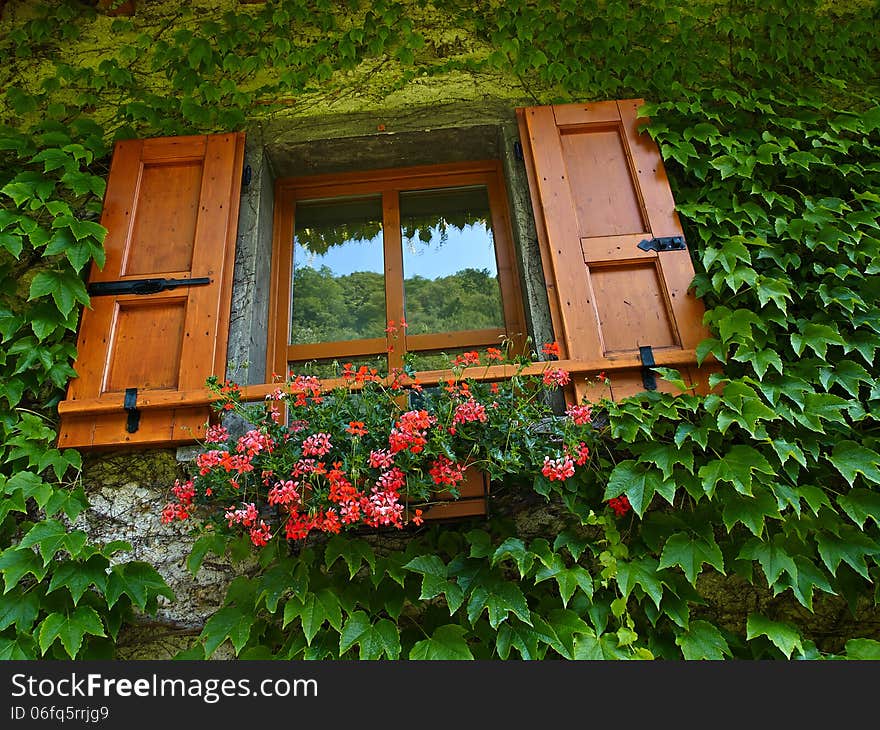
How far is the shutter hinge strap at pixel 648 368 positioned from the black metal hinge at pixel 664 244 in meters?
0.45

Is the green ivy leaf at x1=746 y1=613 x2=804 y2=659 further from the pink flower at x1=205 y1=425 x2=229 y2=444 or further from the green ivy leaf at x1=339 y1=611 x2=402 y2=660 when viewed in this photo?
the pink flower at x1=205 y1=425 x2=229 y2=444

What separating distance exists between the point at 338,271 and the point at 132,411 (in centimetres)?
111

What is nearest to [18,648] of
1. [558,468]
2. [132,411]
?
[132,411]

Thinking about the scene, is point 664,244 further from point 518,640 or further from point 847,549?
point 518,640

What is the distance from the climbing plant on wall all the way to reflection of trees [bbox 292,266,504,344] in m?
0.82

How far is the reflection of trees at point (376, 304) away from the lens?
298cm

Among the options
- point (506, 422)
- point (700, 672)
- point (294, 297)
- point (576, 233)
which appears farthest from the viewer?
point (294, 297)

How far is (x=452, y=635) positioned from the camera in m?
2.00

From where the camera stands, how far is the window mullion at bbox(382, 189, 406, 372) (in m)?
2.89

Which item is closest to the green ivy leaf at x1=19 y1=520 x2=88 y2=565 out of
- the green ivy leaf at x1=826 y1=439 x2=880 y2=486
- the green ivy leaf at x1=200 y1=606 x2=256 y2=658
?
the green ivy leaf at x1=200 y1=606 x2=256 y2=658

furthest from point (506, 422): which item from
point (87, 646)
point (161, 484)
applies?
point (87, 646)

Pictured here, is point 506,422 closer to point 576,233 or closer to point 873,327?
point 576,233

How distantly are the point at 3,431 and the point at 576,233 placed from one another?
7.15 feet

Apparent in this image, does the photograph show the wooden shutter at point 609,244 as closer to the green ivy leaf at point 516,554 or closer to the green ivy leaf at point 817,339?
the green ivy leaf at point 817,339
